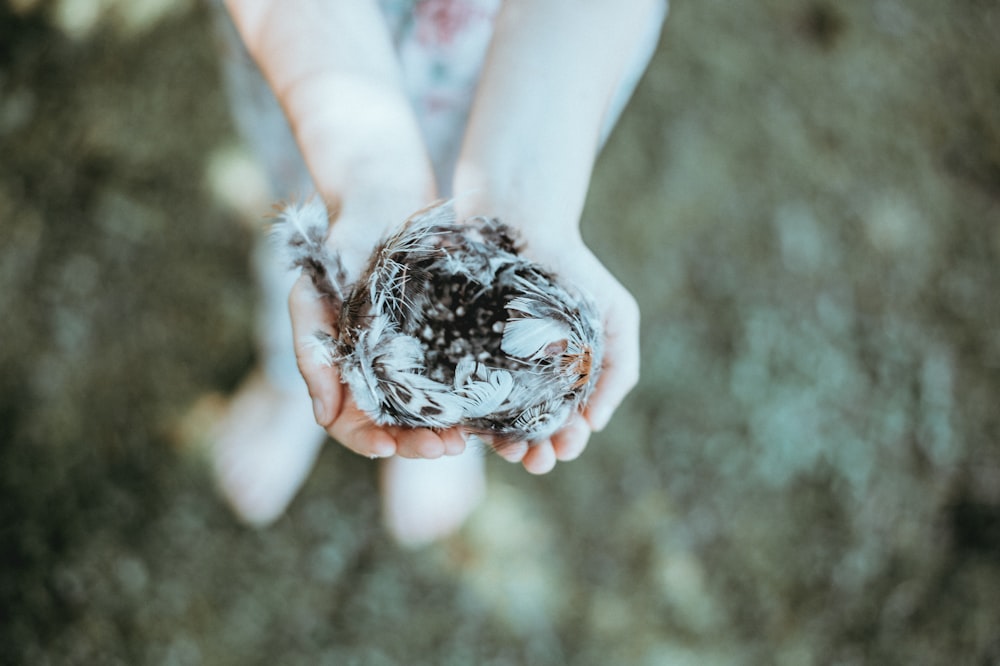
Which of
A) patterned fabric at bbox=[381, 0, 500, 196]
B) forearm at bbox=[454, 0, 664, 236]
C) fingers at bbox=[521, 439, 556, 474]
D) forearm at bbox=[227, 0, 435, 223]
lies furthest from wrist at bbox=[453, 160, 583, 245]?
fingers at bbox=[521, 439, 556, 474]

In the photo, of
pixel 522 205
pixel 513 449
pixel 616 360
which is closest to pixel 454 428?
pixel 513 449

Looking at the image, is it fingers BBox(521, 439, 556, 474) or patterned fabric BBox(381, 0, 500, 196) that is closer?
fingers BBox(521, 439, 556, 474)

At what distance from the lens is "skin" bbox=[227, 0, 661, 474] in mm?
1520

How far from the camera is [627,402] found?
8.95 feet

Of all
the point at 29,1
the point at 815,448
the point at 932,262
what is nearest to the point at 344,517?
the point at 815,448

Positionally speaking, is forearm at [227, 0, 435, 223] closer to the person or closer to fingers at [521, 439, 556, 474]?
the person

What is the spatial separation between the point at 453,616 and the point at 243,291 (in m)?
1.44

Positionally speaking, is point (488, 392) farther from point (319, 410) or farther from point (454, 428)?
point (319, 410)

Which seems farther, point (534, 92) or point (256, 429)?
point (256, 429)

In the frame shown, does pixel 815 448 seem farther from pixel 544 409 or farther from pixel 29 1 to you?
pixel 29 1

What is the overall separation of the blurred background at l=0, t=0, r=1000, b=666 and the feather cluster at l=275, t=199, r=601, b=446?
1328 mm

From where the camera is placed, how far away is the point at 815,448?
2.76 meters

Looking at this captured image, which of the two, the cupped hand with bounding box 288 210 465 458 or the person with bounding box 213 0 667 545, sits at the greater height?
the person with bounding box 213 0 667 545

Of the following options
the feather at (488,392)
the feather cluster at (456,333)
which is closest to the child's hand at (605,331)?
the feather cluster at (456,333)
